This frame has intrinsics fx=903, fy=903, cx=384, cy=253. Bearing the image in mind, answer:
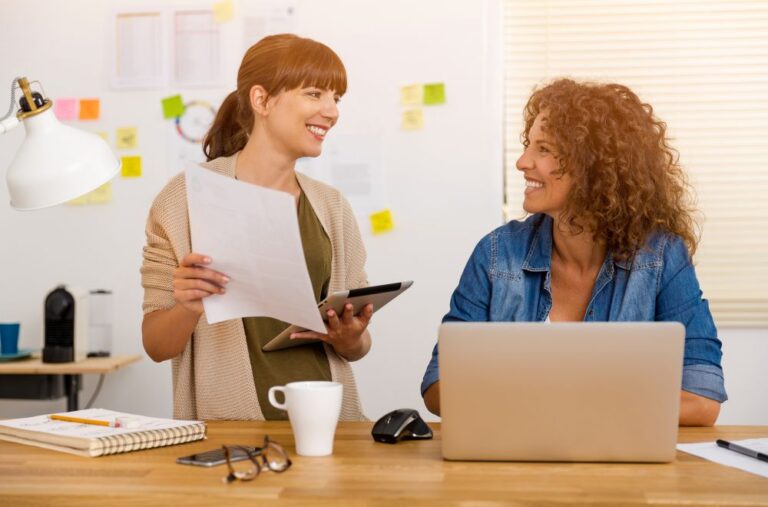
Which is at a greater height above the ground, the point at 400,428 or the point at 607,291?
the point at 607,291

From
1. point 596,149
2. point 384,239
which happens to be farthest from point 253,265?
point 384,239

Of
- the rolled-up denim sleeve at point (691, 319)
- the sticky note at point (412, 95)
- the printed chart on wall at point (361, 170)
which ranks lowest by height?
the rolled-up denim sleeve at point (691, 319)

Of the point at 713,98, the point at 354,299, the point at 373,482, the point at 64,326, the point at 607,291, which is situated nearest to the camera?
the point at 373,482

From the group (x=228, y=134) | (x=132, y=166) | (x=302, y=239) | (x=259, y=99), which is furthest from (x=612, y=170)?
(x=132, y=166)

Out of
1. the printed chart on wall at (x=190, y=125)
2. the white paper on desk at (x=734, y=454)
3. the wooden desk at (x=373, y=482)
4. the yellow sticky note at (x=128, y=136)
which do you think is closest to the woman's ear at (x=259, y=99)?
the wooden desk at (x=373, y=482)

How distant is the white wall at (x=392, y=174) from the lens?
11.1ft

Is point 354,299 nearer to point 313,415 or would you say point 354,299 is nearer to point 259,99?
point 313,415

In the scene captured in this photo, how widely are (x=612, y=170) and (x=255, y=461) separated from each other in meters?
1.01

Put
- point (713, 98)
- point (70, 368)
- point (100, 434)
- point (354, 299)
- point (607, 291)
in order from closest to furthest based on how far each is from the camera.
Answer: point (100, 434) < point (354, 299) < point (607, 291) < point (70, 368) < point (713, 98)

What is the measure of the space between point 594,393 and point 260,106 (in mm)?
1121

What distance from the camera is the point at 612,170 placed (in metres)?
1.84

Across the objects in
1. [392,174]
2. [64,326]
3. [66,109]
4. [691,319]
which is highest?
[66,109]

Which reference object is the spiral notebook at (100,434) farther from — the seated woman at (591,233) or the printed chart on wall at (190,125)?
the printed chart on wall at (190,125)

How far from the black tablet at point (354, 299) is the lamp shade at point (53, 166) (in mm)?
493
